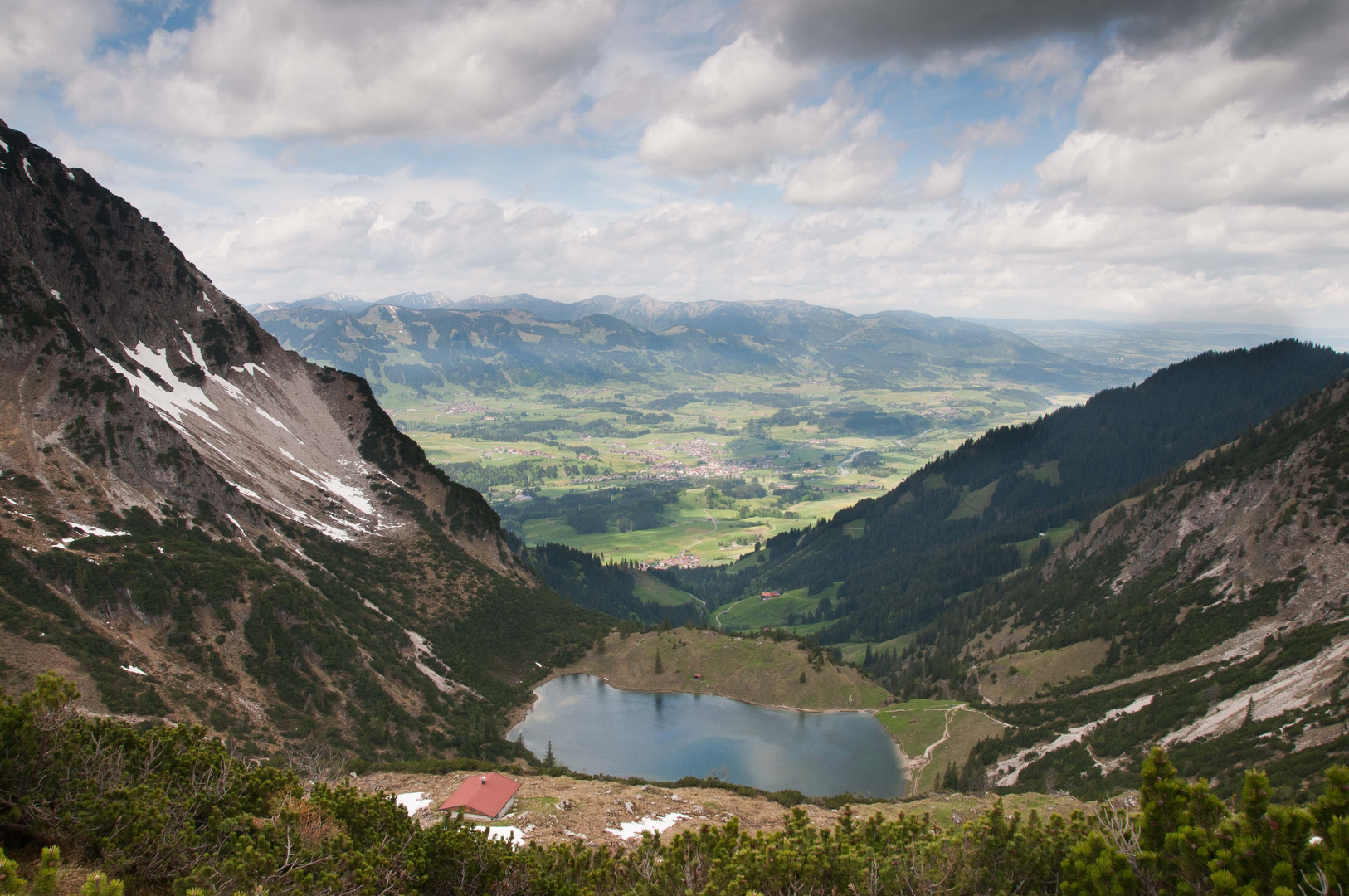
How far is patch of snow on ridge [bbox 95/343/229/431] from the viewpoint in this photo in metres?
125

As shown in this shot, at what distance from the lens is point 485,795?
2272 inches

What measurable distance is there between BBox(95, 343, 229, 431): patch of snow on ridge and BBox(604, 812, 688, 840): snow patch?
10969 cm

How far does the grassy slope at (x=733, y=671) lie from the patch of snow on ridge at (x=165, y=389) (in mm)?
91773

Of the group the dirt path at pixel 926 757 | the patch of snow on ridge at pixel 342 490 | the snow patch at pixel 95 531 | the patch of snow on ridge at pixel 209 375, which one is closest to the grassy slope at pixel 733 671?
the dirt path at pixel 926 757

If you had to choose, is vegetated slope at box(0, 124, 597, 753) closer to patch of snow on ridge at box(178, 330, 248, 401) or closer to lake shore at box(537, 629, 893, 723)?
patch of snow on ridge at box(178, 330, 248, 401)

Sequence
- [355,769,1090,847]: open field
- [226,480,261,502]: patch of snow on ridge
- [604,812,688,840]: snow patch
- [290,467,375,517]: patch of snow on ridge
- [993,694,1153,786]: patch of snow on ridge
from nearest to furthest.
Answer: [355,769,1090,847]: open field
[604,812,688,840]: snow patch
[993,694,1153,786]: patch of snow on ridge
[226,480,261,502]: patch of snow on ridge
[290,467,375,517]: patch of snow on ridge

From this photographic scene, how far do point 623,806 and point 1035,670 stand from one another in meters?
122

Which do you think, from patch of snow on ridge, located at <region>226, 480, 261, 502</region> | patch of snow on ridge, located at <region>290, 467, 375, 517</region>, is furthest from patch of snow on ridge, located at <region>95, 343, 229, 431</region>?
patch of snow on ridge, located at <region>290, 467, 375, 517</region>

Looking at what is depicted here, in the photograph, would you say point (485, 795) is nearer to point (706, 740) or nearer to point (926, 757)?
point (706, 740)

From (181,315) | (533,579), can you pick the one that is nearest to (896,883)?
(533,579)

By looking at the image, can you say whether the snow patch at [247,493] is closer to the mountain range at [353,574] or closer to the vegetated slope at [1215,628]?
the mountain range at [353,574]

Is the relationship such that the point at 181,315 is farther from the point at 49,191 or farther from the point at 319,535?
the point at 319,535

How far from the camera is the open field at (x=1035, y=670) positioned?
5679 inches

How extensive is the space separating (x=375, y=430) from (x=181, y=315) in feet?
156
